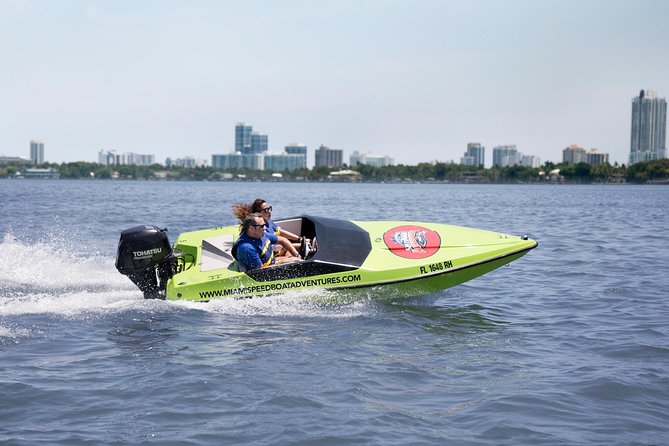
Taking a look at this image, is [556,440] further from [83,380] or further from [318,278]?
[318,278]

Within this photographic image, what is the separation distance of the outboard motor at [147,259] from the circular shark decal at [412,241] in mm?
3440

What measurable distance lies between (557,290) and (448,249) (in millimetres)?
2974

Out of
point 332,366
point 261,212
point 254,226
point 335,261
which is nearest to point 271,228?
point 261,212

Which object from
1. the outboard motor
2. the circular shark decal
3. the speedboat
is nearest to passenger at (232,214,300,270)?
the speedboat

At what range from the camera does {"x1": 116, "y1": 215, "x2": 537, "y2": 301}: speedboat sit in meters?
11.4

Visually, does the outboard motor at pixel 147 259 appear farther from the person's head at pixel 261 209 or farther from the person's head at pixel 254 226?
the person's head at pixel 261 209

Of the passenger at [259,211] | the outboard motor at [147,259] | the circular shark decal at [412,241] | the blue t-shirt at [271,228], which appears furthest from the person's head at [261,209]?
the circular shark decal at [412,241]

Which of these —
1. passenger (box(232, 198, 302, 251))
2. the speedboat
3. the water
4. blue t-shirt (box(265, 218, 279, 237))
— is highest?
passenger (box(232, 198, 302, 251))

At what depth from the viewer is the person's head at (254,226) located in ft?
37.2

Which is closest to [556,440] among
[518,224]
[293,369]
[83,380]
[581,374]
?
[581,374]

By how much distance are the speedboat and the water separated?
30cm

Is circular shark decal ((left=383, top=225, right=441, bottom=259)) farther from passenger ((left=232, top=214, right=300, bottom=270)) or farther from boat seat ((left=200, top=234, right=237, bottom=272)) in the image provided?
boat seat ((left=200, top=234, right=237, bottom=272))

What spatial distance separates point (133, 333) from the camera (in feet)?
32.4

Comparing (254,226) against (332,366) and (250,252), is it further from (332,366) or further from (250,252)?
(332,366)
